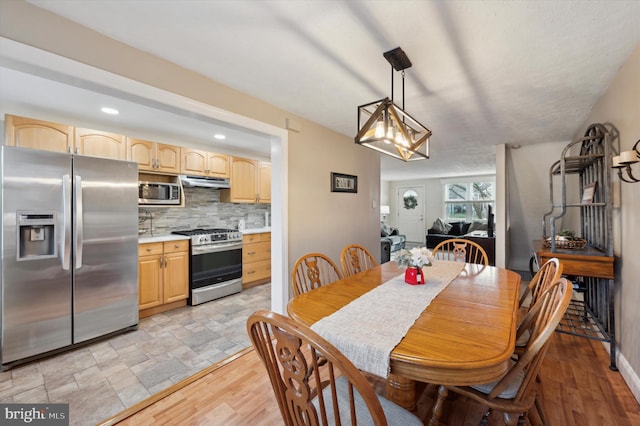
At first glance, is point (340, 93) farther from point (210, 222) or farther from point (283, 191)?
point (210, 222)

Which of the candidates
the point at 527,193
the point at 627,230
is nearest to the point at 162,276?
the point at 627,230

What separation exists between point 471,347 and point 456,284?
880mm

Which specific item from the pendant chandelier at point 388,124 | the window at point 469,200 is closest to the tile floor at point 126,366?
the pendant chandelier at point 388,124

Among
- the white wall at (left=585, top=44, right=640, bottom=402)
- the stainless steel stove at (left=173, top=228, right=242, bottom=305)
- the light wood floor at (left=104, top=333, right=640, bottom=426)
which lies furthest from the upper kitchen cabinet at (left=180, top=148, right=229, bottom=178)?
the white wall at (left=585, top=44, right=640, bottom=402)

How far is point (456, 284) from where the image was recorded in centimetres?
185

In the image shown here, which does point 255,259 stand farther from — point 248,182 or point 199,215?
point 248,182

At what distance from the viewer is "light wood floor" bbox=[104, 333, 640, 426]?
5.24 ft

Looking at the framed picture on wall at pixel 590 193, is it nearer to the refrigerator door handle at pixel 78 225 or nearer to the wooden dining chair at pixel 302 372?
the wooden dining chair at pixel 302 372

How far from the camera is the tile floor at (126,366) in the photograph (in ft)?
5.99

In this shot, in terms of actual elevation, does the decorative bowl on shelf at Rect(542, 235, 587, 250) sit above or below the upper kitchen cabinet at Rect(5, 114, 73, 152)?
below

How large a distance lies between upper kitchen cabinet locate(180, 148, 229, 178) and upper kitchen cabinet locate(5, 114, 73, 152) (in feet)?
3.83

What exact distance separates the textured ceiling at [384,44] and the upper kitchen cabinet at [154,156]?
1.82m

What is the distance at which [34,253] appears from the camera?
226 centimetres
